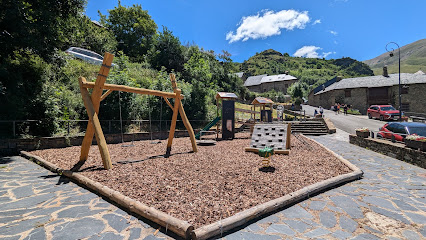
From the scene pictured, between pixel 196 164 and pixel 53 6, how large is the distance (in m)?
10.7

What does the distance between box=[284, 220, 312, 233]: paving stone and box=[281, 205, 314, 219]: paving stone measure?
199 mm

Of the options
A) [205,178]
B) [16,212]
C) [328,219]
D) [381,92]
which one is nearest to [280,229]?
[328,219]

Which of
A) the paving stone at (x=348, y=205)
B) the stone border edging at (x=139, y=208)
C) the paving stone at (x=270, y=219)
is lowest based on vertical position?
the paving stone at (x=348, y=205)

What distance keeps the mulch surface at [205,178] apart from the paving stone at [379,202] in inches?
44.0

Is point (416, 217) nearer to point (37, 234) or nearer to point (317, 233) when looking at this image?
point (317, 233)

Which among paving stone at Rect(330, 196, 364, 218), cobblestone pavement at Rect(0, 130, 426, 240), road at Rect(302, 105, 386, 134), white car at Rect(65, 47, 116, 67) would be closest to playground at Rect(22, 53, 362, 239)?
cobblestone pavement at Rect(0, 130, 426, 240)

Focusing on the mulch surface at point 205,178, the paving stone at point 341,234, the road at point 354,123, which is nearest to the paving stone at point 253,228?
the mulch surface at point 205,178

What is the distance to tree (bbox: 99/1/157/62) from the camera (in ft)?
115

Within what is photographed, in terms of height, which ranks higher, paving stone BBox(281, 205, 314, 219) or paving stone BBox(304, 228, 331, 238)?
paving stone BBox(304, 228, 331, 238)

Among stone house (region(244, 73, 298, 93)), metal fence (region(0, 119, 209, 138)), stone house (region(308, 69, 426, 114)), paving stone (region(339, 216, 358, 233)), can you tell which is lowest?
paving stone (region(339, 216, 358, 233))

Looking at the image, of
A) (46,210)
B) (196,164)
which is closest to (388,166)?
(196,164)

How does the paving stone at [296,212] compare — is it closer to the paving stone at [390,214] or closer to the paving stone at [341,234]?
the paving stone at [341,234]

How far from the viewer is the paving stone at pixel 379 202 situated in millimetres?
4320

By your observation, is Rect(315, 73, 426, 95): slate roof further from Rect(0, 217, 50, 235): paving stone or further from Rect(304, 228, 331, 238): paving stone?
Rect(0, 217, 50, 235): paving stone
